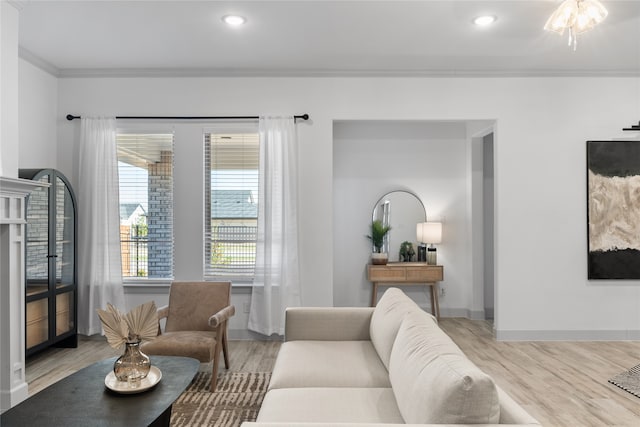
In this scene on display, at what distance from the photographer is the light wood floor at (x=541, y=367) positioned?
294 centimetres

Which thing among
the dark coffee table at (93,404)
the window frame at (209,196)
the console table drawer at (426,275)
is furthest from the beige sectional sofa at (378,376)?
the console table drawer at (426,275)

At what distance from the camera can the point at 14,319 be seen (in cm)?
302

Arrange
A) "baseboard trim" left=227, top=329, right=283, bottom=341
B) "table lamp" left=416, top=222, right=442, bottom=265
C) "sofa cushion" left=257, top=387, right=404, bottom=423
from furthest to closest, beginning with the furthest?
1. "table lamp" left=416, top=222, right=442, bottom=265
2. "baseboard trim" left=227, top=329, right=283, bottom=341
3. "sofa cushion" left=257, top=387, right=404, bottom=423

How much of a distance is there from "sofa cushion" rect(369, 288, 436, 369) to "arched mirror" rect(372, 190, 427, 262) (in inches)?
106

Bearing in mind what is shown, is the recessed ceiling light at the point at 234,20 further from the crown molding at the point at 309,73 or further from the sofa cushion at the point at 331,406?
the sofa cushion at the point at 331,406

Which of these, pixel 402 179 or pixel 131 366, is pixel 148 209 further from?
pixel 402 179

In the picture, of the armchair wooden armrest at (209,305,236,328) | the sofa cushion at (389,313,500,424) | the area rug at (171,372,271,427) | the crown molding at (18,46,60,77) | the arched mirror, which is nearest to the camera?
the sofa cushion at (389,313,500,424)

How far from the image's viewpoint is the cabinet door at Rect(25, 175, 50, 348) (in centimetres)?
379

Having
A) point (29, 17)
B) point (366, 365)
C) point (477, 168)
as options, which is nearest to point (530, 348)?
point (477, 168)

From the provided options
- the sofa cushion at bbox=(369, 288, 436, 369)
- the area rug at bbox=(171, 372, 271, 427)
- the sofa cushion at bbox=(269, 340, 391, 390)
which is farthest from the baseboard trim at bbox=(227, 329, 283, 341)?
the sofa cushion at bbox=(369, 288, 436, 369)

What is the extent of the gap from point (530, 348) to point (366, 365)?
268 cm

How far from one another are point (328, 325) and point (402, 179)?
122 inches

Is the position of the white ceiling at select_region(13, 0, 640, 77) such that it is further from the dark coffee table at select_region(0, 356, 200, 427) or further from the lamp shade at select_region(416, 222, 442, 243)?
the dark coffee table at select_region(0, 356, 200, 427)

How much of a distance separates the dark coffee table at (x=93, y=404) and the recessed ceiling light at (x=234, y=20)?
2.56 meters
